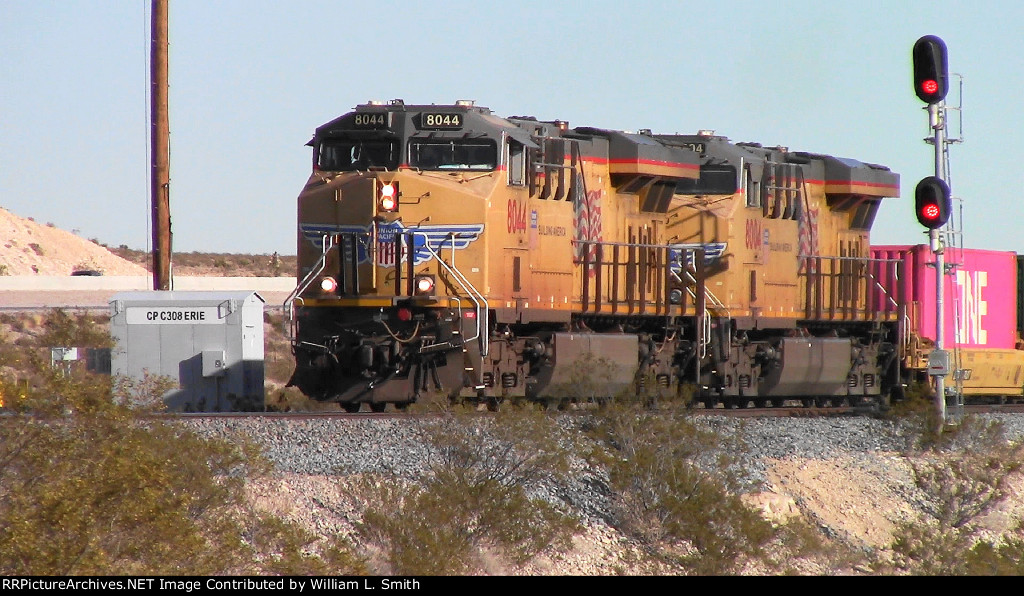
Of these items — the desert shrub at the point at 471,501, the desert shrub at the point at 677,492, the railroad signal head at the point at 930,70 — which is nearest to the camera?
the desert shrub at the point at 471,501

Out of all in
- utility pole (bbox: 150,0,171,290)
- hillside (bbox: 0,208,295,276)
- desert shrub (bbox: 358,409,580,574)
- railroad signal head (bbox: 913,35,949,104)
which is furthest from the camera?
hillside (bbox: 0,208,295,276)

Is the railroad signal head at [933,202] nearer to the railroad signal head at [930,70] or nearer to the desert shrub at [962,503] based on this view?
the railroad signal head at [930,70]

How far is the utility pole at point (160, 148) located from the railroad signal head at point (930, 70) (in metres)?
12.3

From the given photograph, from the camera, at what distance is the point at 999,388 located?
1100 inches

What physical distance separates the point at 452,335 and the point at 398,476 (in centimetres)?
401

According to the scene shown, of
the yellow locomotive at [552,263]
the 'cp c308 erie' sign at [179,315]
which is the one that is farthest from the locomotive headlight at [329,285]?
the 'cp c308 erie' sign at [179,315]

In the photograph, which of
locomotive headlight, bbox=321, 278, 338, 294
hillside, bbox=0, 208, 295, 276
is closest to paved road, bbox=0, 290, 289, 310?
hillside, bbox=0, 208, 295, 276

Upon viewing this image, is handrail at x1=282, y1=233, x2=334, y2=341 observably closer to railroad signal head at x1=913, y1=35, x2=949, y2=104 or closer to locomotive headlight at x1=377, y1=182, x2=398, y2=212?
locomotive headlight at x1=377, y1=182, x2=398, y2=212

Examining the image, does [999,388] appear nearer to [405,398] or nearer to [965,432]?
[965,432]

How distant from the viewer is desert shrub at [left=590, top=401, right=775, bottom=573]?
47.6 feet

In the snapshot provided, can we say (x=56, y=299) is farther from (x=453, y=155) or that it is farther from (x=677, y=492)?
(x=677, y=492)

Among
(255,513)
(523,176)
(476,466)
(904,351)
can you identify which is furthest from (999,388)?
(255,513)

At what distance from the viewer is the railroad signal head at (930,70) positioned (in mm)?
18172

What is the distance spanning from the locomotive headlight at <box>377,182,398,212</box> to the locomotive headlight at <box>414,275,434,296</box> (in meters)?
1.00
